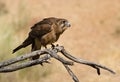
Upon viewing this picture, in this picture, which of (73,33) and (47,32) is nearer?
(47,32)

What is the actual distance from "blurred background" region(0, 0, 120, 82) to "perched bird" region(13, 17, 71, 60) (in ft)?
7.61

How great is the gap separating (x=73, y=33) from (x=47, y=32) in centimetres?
635

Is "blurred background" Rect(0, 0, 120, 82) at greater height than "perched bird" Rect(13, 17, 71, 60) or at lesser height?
lesser

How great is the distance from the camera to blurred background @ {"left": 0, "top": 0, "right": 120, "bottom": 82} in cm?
861

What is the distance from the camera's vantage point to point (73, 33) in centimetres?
1184

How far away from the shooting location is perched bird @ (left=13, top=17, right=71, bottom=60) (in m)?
5.29

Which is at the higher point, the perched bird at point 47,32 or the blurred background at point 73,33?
the perched bird at point 47,32

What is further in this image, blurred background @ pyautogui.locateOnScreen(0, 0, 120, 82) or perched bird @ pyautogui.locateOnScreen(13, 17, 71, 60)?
blurred background @ pyautogui.locateOnScreen(0, 0, 120, 82)

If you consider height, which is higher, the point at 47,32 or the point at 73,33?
the point at 47,32

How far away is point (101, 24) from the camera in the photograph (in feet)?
40.0

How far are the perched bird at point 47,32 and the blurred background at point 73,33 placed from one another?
2.32m

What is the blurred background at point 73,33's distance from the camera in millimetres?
8605

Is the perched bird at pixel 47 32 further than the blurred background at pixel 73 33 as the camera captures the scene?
No

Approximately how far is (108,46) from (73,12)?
9.32 feet
